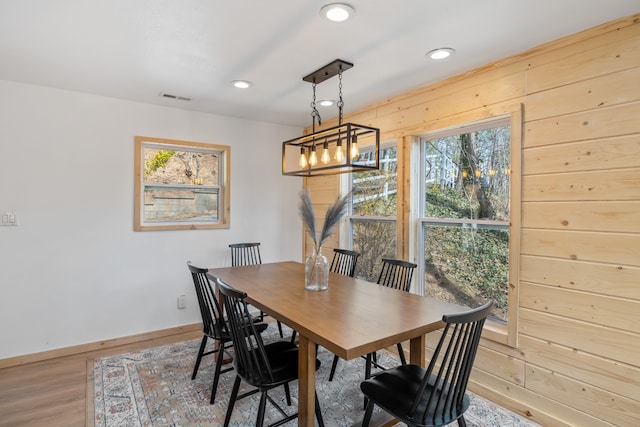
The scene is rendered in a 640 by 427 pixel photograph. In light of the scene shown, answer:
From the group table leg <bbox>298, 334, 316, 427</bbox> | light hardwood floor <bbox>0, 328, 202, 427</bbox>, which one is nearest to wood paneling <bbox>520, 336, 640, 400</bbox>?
table leg <bbox>298, 334, 316, 427</bbox>

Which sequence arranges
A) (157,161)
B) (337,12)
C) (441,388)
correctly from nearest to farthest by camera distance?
(441,388), (337,12), (157,161)

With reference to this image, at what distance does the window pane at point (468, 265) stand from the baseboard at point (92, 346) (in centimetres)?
214

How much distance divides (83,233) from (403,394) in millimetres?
3191

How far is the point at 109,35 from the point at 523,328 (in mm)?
3264

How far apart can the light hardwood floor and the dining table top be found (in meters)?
1.26

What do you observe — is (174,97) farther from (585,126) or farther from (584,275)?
(584,275)

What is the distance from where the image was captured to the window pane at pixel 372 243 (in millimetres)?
3497

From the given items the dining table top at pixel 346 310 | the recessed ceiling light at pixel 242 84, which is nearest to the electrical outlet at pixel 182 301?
the dining table top at pixel 346 310

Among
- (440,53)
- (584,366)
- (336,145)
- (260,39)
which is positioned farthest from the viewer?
(336,145)

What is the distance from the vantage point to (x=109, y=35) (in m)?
2.12

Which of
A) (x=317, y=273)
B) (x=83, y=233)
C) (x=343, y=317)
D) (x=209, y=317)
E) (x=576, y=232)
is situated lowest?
(x=209, y=317)

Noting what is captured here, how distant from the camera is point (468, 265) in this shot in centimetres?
277

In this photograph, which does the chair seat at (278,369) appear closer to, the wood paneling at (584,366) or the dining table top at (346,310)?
the dining table top at (346,310)

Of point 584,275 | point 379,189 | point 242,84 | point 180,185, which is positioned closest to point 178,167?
point 180,185
